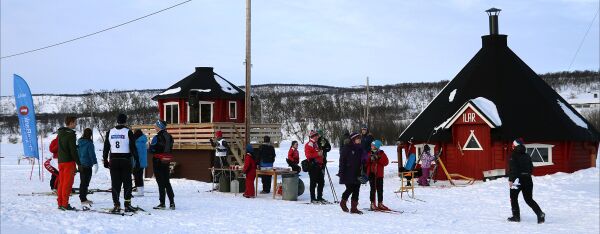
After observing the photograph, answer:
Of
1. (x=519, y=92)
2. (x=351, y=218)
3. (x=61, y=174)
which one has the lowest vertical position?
(x=351, y=218)

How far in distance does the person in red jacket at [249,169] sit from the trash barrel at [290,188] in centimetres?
106

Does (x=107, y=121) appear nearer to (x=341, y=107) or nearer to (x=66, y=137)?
(x=341, y=107)

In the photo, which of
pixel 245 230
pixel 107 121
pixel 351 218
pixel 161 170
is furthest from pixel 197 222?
pixel 107 121

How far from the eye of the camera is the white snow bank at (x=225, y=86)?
2822 cm

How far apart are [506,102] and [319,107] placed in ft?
311

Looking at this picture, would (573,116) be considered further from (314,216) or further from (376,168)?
(314,216)

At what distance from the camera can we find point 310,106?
122m

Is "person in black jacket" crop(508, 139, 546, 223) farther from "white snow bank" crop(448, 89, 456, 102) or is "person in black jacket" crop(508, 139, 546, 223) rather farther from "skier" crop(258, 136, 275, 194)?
"white snow bank" crop(448, 89, 456, 102)

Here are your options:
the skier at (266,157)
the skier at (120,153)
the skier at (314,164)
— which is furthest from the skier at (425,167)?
the skier at (120,153)

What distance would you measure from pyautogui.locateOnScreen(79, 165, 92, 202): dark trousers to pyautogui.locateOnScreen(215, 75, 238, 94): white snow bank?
1452 centimetres

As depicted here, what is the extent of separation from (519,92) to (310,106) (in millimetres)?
96514

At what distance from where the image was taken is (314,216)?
1293 cm

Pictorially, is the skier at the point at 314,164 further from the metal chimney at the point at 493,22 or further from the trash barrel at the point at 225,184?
the metal chimney at the point at 493,22

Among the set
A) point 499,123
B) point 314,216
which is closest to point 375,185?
point 314,216
